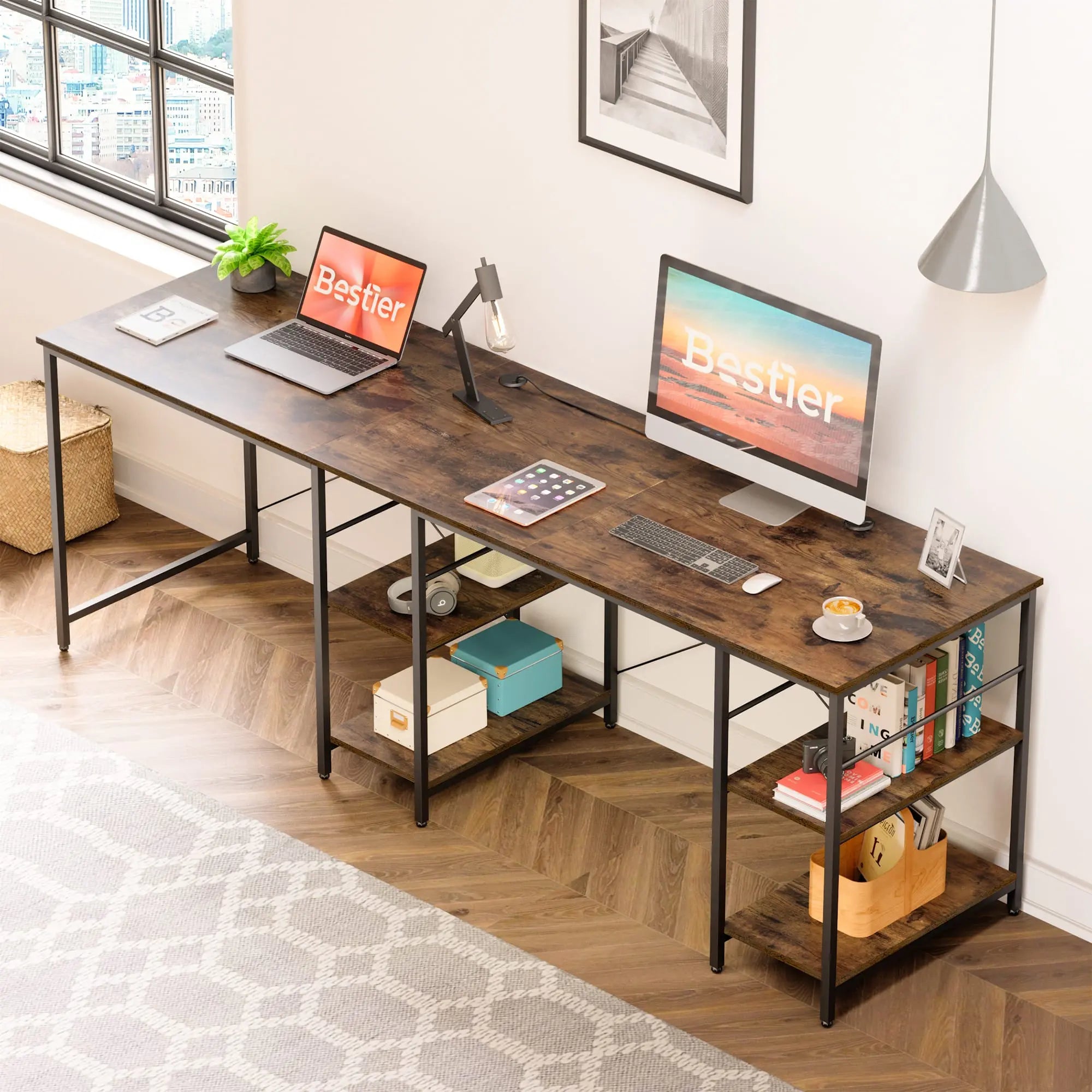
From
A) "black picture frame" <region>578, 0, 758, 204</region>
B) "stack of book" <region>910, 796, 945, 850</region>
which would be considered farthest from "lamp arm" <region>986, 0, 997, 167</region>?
"stack of book" <region>910, 796, 945, 850</region>

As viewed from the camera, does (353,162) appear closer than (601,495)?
No

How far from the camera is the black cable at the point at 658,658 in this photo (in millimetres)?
4590

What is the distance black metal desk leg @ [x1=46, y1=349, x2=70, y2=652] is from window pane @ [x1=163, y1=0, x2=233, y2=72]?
1.10 meters

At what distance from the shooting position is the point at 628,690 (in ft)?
15.7

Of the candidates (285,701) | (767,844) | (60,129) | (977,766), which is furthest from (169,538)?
(977,766)

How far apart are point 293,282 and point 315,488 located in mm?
1027

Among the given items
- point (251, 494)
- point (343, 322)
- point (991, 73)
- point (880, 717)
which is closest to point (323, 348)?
point (343, 322)

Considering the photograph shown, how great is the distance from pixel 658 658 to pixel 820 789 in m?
0.98

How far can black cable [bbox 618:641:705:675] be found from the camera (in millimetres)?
4590

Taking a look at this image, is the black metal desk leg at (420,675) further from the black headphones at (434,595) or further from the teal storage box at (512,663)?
the teal storage box at (512,663)

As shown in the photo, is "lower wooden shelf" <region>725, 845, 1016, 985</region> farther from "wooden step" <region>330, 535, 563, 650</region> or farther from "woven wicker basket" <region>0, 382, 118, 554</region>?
"woven wicker basket" <region>0, 382, 118, 554</region>

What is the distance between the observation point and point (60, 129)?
581 cm

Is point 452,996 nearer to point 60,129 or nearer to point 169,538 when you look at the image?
point 169,538

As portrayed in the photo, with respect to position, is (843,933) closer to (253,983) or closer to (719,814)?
(719,814)
